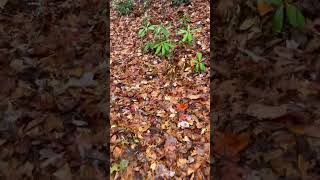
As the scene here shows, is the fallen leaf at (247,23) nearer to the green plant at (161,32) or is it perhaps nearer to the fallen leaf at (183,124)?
the green plant at (161,32)

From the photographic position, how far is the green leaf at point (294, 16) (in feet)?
10.6

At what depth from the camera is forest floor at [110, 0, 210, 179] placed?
2863mm

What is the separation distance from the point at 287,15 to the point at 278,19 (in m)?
0.08

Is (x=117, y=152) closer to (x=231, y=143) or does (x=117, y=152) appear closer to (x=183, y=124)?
(x=183, y=124)

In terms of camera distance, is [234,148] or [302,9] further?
[302,9]

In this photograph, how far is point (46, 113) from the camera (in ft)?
10.6

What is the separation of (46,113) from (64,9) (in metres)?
1.60

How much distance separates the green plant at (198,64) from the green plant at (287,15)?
71 cm

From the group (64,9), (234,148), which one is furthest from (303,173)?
(64,9)

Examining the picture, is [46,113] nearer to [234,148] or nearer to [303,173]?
[234,148]

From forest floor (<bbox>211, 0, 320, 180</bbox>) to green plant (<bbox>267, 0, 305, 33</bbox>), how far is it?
0.13 meters

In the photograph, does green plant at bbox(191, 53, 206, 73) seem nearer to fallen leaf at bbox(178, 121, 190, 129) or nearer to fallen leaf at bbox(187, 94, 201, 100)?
fallen leaf at bbox(187, 94, 201, 100)

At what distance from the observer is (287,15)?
3.30 meters

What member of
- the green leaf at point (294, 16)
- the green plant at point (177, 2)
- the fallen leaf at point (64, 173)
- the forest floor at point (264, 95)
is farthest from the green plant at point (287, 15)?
the fallen leaf at point (64, 173)
